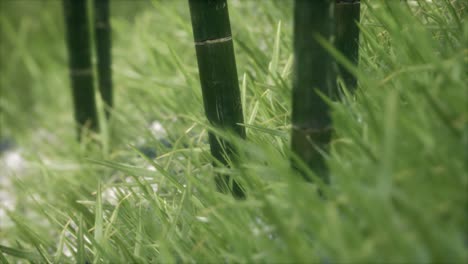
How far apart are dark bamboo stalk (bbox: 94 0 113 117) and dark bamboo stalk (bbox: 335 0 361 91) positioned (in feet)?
3.36

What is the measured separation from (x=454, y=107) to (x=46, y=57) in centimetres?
239

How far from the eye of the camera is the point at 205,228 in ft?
2.40

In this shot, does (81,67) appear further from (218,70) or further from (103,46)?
(218,70)

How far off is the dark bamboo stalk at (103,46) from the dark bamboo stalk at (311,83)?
115 cm

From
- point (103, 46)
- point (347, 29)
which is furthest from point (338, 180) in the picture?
point (103, 46)

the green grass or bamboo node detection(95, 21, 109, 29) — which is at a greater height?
bamboo node detection(95, 21, 109, 29)

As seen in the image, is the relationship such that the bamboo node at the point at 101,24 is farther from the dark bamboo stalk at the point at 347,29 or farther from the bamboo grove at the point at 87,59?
the dark bamboo stalk at the point at 347,29

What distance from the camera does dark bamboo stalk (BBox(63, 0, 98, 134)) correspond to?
5.53ft

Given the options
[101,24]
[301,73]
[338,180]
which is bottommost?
[338,180]

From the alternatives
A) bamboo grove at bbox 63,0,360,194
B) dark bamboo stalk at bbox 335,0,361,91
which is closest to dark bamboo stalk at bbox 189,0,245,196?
bamboo grove at bbox 63,0,360,194

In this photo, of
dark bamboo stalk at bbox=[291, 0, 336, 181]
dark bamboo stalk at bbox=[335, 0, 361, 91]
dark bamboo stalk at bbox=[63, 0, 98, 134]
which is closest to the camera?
dark bamboo stalk at bbox=[291, 0, 336, 181]

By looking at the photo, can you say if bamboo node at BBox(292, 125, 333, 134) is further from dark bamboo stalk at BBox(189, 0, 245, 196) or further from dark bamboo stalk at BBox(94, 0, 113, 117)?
dark bamboo stalk at BBox(94, 0, 113, 117)

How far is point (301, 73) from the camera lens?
25.0 inches

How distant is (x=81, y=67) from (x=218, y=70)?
0.98m
